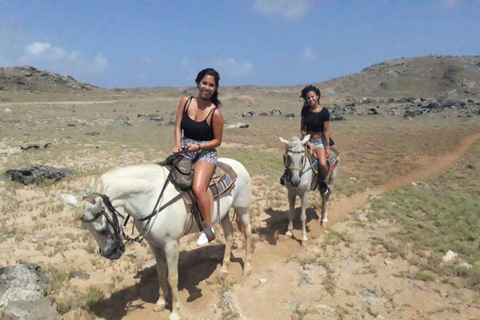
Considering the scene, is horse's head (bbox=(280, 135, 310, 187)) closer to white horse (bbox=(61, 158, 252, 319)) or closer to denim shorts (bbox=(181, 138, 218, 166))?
white horse (bbox=(61, 158, 252, 319))

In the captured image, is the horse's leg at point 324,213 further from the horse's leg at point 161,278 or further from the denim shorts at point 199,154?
the horse's leg at point 161,278

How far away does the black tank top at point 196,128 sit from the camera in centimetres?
527

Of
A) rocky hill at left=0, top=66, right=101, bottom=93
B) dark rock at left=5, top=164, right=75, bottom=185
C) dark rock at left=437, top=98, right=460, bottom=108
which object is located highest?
rocky hill at left=0, top=66, right=101, bottom=93

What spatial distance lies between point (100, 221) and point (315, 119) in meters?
6.07

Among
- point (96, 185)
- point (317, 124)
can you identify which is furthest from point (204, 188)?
point (317, 124)

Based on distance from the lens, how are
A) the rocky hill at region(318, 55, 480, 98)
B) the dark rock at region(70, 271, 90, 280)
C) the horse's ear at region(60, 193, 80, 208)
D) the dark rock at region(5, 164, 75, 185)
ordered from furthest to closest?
the rocky hill at region(318, 55, 480, 98) < the dark rock at region(5, 164, 75, 185) < the dark rock at region(70, 271, 90, 280) < the horse's ear at region(60, 193, 80, 208)

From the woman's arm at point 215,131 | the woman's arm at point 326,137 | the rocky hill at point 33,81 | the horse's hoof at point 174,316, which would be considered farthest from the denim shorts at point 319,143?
the rocky hill at point 33,81

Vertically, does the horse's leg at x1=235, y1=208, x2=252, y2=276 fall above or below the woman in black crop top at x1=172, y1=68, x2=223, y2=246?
below

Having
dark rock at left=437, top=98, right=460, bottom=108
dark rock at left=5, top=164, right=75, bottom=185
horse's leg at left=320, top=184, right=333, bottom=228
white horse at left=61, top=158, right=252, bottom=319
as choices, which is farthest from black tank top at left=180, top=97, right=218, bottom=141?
dark rock at left=437, top=98, right=460, bottom=108

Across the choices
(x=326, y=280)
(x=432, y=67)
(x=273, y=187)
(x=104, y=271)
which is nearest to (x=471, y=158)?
(x=273, y=187)

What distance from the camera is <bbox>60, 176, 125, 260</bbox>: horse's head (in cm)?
389

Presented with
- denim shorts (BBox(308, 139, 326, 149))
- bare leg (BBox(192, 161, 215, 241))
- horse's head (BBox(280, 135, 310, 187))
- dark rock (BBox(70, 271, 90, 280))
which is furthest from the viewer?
denim shorts (BBox(308, 139, 326, 149))

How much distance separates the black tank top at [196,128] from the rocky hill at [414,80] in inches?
2993

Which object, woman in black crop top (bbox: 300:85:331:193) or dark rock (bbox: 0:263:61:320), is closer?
dark rock (bbox: 0:263:61:320)
